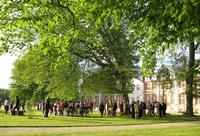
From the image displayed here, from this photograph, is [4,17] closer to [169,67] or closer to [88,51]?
[88,51]

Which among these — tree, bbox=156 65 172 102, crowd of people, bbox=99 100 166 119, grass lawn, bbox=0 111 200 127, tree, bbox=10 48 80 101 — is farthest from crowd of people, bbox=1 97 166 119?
grass lawn, bbox=0 111 200 127

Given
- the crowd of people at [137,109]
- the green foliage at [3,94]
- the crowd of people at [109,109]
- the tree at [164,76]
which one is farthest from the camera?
the green foliage at [3,94]

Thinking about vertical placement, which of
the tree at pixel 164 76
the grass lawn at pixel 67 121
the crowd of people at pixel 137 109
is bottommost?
the grass lawn at pixel 67 121

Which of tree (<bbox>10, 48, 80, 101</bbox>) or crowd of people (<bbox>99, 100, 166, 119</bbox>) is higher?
tree (<bbox>10, 48, 80, 101</bbox>)

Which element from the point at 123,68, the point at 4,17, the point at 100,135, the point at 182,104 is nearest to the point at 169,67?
the point at 123,68

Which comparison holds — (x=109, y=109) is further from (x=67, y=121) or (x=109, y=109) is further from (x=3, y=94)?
(x=3, y=94)

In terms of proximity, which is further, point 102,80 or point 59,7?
point 102,80

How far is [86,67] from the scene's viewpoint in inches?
2044

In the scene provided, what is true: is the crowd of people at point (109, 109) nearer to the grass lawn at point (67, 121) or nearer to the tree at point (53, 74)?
the tree at point (53, 74)

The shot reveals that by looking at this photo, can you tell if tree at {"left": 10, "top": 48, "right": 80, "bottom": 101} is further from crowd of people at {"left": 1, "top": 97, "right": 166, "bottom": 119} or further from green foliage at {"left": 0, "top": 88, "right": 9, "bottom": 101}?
green foliage at {"left": 0, "top": 88, "right": 9, "bottom": 101}

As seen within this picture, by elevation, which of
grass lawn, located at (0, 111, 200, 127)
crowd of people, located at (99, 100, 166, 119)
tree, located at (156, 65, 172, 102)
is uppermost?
tree, located at (156, 65, 172, 102)

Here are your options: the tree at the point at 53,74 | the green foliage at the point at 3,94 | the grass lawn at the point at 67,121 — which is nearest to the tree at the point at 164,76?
the tree at the point at 53,74

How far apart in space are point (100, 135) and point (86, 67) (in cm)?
3084

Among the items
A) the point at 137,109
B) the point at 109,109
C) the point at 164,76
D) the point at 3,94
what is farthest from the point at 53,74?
the point at 3,94
